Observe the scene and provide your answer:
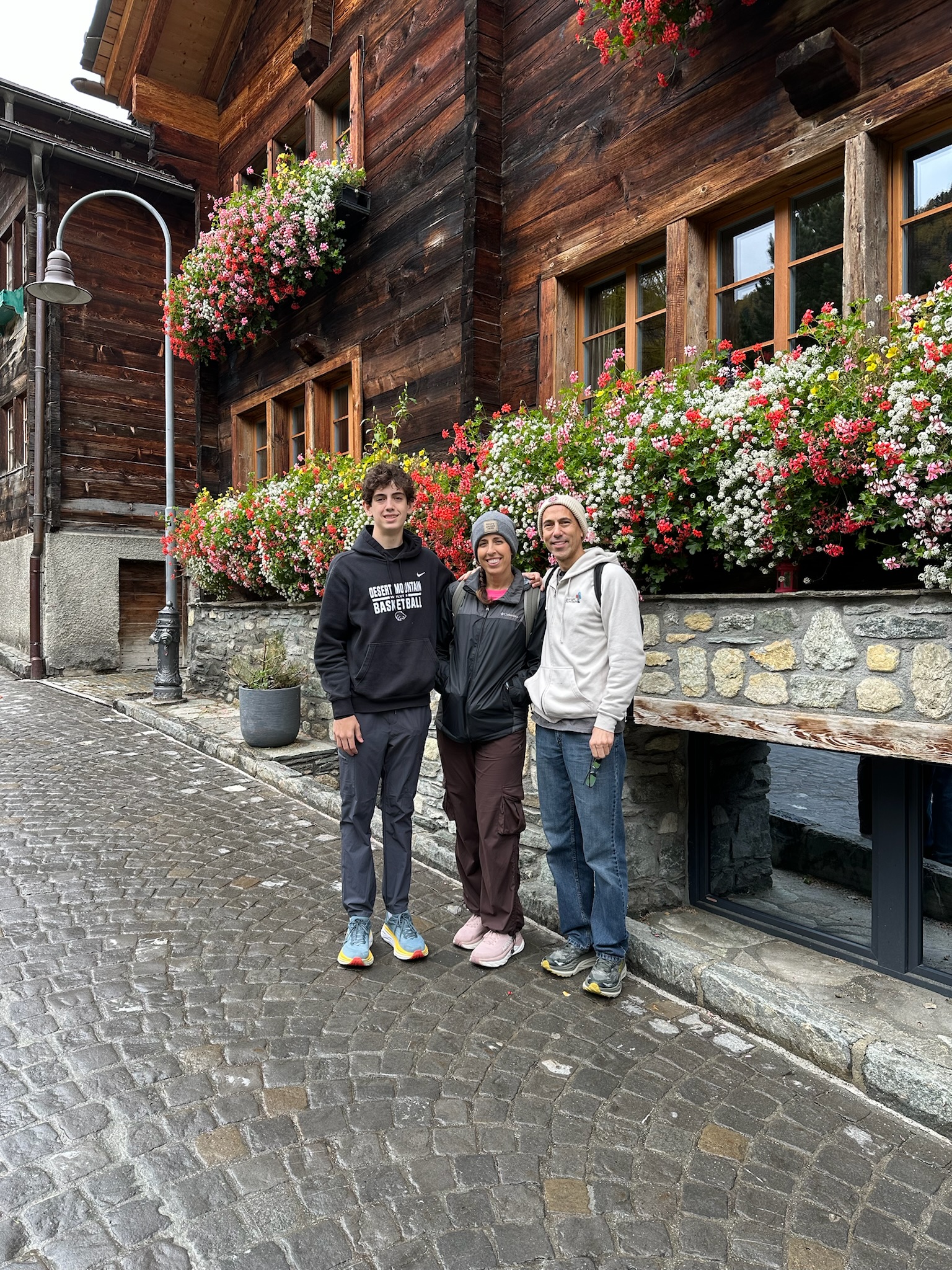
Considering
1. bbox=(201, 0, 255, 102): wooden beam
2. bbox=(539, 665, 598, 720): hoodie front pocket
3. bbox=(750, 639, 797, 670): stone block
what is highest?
bbox=(201, 0, 255, 102): wooden beam

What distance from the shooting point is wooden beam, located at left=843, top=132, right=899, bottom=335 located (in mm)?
4250

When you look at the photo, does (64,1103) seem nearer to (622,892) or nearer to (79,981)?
(79,981)

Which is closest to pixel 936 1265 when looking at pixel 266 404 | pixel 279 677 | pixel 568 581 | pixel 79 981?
pixel 568 581

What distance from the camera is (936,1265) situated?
84.7 inches

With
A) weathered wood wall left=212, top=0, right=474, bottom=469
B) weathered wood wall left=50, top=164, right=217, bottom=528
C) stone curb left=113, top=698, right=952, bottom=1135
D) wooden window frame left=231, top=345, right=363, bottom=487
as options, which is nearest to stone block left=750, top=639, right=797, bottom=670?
stone curb left=113, top=698, right=952, bottom=1135

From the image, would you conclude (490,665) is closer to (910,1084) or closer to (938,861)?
(910,1084)

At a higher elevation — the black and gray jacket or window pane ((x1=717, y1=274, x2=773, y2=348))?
window pane ((x1=717, y1=274, x2=773, y2=348))

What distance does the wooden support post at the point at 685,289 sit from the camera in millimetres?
5148

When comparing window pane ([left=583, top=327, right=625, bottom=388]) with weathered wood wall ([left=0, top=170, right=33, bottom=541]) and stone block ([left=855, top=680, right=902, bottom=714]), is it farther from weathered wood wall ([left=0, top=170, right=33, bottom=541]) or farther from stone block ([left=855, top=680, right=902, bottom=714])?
weathered wood wall ([left=0, top=170, right=33, bottom=541])

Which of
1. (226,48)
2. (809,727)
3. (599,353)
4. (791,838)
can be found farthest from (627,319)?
(226,48)

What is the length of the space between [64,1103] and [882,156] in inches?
214

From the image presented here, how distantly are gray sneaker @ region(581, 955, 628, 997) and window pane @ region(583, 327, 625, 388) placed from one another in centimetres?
384

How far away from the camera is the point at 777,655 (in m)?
3.53

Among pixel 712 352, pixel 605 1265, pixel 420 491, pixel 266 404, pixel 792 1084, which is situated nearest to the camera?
pixel 605 1265
